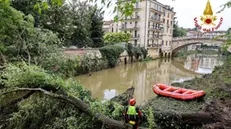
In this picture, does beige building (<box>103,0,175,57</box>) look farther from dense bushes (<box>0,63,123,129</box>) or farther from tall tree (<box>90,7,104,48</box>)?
dense bushes (<box>0,63,123,129</box>)

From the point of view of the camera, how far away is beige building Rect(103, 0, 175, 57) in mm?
24125

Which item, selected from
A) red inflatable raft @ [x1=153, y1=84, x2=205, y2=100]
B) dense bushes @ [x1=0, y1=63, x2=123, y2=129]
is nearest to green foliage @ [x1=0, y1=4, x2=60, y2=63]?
dense bushes @ [x1=0, y1=63, x2=123, y2=129]

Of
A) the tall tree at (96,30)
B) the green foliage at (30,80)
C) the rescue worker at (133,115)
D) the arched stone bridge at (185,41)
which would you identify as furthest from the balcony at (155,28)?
the rescue worker at (133,115)

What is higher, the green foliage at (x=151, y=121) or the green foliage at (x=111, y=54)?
the green foliage at (x=111, y=54)

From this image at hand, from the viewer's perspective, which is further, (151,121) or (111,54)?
(111,54)

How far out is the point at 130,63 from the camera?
21.1 meters

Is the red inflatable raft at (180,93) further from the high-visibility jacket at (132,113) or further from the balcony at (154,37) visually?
the balcony at (154,37)

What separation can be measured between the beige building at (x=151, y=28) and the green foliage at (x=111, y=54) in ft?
26.0

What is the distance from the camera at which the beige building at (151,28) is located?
2412 cm

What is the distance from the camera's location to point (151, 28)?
2538cm

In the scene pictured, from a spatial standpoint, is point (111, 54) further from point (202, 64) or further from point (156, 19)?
point (202, 64)

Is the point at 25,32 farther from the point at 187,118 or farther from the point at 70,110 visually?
the point at 187,118

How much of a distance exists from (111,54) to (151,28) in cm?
1167

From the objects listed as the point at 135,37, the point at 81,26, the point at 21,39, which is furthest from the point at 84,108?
the point at 135,37
